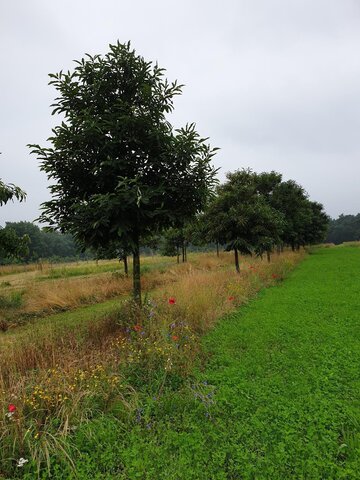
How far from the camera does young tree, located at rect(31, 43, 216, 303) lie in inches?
220

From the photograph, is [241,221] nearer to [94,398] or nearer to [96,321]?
[96,321]

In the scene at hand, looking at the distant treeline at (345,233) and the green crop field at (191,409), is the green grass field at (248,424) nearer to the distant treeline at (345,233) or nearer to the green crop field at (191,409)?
the green crop field at (191,409)

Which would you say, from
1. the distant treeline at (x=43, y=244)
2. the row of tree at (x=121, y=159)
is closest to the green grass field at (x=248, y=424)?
the row of tree at (x=121, y=159)

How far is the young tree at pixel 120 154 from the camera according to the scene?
559 cm

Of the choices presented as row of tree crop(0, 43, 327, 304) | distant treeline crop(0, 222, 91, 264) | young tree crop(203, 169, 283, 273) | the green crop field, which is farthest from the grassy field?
distant treeline crop(0, 222, 91, 264)

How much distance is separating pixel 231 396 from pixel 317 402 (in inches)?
43.1

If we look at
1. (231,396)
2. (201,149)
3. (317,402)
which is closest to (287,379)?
(317,402)

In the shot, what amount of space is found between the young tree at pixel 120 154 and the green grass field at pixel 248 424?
3102 millimetres

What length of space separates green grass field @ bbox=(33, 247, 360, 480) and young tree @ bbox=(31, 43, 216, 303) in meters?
3.10

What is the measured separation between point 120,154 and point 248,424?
17.8 ft

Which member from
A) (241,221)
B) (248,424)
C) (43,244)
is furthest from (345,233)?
(248,424)

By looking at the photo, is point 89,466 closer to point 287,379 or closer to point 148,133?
point 287,379

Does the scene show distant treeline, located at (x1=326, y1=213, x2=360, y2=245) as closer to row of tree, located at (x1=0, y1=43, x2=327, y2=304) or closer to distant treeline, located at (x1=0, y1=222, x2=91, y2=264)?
distant treeline, located at (x1=0, y1=222, x2=91, y2=264)

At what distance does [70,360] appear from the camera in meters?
4.18
